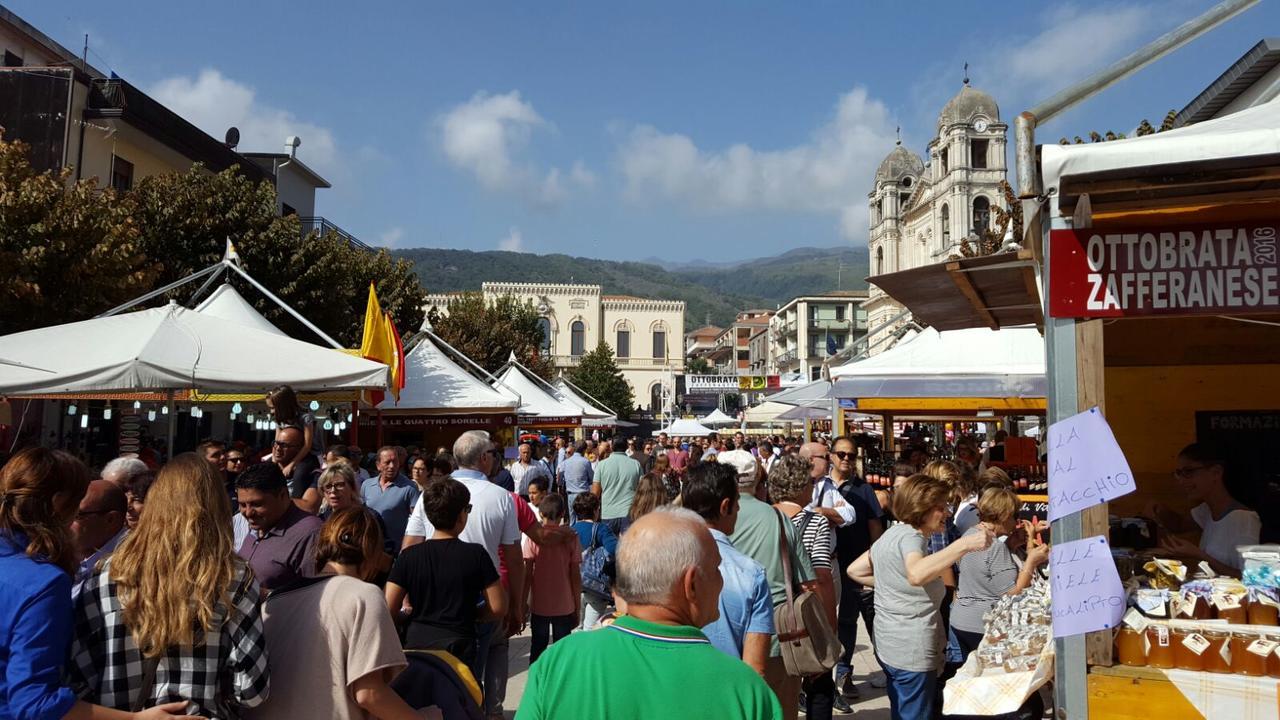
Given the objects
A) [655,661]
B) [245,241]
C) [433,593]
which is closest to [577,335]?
[245,241]

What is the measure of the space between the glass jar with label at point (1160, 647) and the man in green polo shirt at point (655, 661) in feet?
5.68

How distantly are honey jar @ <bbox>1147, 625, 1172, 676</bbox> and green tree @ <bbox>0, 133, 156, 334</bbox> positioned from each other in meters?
13.0

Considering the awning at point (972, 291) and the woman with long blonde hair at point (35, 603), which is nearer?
the woman with long blonde hair at point (35, 603)

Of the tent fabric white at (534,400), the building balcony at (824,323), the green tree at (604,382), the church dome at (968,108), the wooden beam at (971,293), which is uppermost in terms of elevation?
the church dome at (968,108)

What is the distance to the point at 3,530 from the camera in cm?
255

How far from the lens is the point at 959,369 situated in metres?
9.38

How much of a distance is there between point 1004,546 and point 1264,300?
87.6 inches

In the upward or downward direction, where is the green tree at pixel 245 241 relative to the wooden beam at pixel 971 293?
upward

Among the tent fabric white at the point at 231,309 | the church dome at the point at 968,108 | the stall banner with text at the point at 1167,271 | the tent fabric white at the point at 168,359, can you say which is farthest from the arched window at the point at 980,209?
the stall banner with text at the point at 1167,271

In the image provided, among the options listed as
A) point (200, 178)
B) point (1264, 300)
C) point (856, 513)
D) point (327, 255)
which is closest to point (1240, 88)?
point (856, 513)

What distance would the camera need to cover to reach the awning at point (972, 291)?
13.3 ft

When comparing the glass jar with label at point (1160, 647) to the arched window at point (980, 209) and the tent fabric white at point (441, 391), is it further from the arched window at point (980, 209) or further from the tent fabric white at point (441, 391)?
the arched window at point (980, 209)

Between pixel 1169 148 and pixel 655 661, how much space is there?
2248mm

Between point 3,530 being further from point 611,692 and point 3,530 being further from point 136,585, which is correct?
point 611,692
